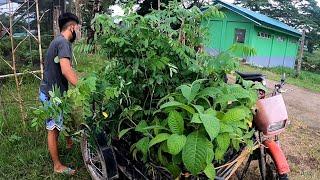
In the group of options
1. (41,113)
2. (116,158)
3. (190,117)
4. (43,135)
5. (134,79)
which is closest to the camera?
(190,117)

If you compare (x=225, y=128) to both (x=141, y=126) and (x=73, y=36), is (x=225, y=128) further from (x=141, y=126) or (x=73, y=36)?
(x=73, y=36)

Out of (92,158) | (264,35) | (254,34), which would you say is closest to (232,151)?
(92,158)

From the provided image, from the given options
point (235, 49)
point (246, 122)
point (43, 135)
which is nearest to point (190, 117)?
point (246, 122)

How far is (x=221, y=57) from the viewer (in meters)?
2.37

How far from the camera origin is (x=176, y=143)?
1.95m

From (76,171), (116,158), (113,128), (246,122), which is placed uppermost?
(246,122)

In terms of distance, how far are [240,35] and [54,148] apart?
1739 cm

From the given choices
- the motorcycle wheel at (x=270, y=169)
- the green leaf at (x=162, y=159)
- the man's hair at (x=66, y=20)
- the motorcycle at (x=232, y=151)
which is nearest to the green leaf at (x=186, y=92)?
the green leaf at (x=162, y=159)

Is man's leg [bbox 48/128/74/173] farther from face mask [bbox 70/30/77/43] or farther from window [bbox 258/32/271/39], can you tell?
window [bbox 258/32/271/39]

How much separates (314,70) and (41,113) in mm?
33017

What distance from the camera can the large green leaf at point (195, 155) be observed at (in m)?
1.91

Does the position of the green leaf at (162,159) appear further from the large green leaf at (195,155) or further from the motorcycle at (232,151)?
the large green leaf at (195,155)

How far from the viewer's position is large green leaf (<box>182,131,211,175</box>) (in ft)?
6.26

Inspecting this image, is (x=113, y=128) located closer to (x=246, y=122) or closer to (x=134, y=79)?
(x=134, y=79)
